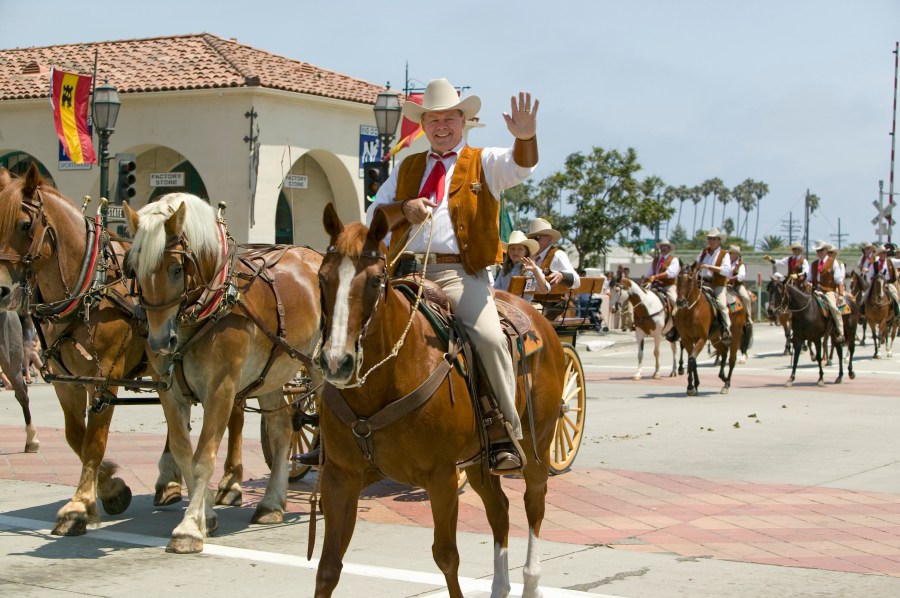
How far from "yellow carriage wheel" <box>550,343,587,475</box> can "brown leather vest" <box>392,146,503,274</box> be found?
472cm

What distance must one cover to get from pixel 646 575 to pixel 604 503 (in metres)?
2.54

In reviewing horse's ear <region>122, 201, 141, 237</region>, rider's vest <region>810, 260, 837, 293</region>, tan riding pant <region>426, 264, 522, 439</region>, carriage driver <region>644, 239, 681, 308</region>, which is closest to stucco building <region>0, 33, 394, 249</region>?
carriage driver <region>644, 239, 681, 308</region>

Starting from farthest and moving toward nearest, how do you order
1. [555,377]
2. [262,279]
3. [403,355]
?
[262,279] → [555,377] → [403,355]

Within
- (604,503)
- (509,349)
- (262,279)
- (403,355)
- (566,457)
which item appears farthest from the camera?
(566,457)

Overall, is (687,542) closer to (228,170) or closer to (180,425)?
(180,425)

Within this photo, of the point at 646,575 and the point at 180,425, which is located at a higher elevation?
the point at 180,425

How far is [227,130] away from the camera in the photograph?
Answer: 97.3 feet

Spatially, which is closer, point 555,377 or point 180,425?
point 555,377

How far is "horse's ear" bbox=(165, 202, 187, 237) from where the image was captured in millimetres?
7840

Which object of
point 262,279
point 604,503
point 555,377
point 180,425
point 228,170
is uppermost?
point 228,170

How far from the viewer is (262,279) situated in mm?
8961

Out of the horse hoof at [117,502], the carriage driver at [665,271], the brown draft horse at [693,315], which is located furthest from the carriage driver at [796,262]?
the horse hoof at [117,502]

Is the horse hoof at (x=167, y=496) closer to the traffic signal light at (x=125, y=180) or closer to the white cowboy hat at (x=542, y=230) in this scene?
the white cowboy hat at (x=542, y=230)

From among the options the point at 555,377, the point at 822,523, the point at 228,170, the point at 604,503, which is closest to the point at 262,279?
the point at 555,377
